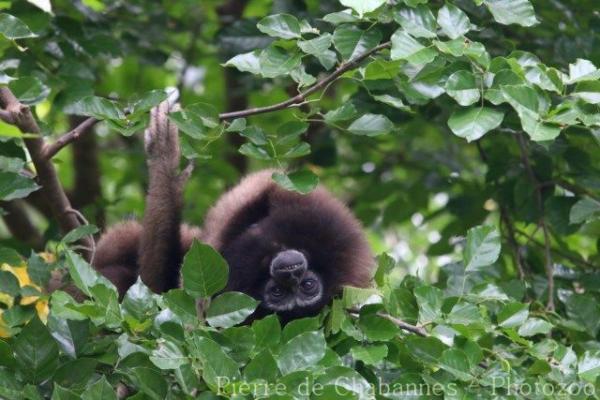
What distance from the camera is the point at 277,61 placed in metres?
3.50

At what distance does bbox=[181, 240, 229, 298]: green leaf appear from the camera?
10.4 feet

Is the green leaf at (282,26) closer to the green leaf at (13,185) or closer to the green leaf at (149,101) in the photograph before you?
the green leaf at (149,101)

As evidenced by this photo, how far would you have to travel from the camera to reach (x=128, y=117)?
3508mm

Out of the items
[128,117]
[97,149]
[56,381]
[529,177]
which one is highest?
[128,117]

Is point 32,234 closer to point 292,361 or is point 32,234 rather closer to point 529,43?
point 529,43

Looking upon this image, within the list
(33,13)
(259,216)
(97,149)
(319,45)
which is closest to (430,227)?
(97,149)

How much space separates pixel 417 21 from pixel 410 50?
0.18 meters

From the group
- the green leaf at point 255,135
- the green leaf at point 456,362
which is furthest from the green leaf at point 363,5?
the green leaf at point 456,362

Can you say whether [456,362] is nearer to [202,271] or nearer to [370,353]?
[370,353]

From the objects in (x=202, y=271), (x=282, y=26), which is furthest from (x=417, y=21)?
(x=202, y=271)

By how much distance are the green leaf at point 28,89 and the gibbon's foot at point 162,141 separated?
0.80 meters

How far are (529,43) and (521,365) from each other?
199cm

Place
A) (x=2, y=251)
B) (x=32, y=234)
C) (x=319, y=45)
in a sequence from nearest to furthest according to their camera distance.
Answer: (x=319, y=45) < (x=2, y=251) < (x=32, y=234)

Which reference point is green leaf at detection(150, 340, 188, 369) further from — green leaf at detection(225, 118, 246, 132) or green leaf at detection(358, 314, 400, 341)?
green leaf at detection(225, 118, 246, 132)
